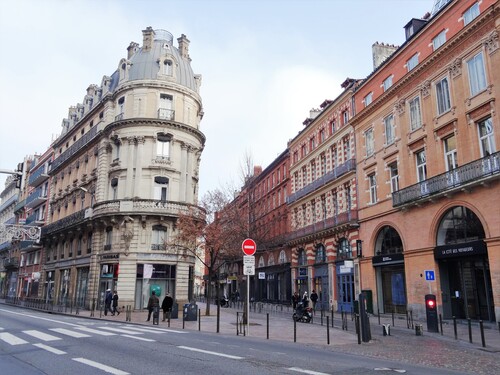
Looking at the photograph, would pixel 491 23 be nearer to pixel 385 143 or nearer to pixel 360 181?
pixel 385 143

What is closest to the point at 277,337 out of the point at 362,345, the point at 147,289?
the point at 362,345

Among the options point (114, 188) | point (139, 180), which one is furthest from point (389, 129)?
point (114, 188)

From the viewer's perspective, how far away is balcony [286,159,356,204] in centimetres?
3228

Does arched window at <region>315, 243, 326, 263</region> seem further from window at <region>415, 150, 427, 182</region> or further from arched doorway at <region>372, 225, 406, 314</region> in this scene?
window at <region>415, 150, 427, 182</region>

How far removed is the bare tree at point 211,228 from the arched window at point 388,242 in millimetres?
9050

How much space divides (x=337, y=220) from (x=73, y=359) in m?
26.1

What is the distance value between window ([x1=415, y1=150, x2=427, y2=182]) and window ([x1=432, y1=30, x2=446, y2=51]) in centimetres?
574

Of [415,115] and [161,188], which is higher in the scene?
[415,115]

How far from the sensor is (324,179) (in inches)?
1421

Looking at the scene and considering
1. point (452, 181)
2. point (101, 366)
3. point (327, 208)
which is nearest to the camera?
point (101, 366)

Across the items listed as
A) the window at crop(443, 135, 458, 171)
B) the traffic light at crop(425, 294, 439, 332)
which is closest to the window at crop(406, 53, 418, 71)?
the window at crop(443, 135, 458, 171)

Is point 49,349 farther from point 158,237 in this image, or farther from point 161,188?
point 161,188

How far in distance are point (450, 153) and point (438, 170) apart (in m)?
1.07

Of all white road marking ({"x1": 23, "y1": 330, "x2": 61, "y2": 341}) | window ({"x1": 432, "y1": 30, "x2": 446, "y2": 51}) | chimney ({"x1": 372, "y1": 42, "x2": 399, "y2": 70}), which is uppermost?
chimney ({"x1": 372, "y1": 42, "x2": 399, "y2": 70})
